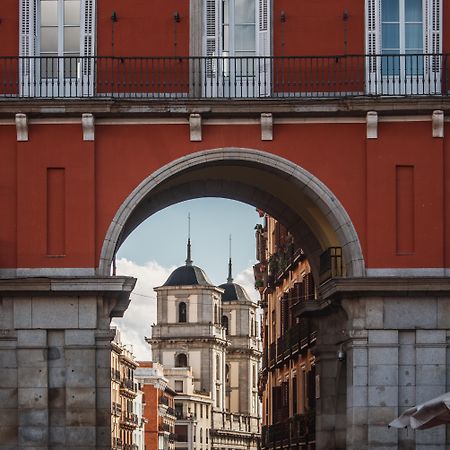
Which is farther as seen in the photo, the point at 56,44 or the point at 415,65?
the point at 56,44

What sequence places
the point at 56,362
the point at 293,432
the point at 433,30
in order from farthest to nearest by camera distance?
the point at 293,432
the point at 433,30
the point at 56,362

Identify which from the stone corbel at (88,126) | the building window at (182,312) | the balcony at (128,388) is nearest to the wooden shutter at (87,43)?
the stone corbel at (88,126)

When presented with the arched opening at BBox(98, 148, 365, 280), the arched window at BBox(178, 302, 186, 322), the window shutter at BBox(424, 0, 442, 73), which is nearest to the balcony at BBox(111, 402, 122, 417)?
the arched window at BBox(178, 302, 186, 322)

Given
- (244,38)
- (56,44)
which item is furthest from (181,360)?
(56,44)

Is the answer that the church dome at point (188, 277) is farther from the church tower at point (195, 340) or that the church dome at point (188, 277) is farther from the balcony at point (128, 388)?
the balcony at point (128, 388)

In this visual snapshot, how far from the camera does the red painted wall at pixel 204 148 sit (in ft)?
112

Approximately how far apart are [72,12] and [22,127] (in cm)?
255

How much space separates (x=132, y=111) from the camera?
34.2m

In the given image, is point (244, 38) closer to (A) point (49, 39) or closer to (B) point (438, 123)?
(A) point (49, 39)

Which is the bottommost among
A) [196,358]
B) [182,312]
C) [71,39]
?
[71,39]

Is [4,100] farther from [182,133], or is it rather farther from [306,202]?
[306,202]

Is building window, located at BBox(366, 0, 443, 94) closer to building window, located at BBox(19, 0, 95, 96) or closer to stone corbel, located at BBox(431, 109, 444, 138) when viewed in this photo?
stone corbel, located at BBox(431, 109, 444, 138)

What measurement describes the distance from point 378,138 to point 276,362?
25.9m

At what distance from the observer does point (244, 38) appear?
35.2 meters
